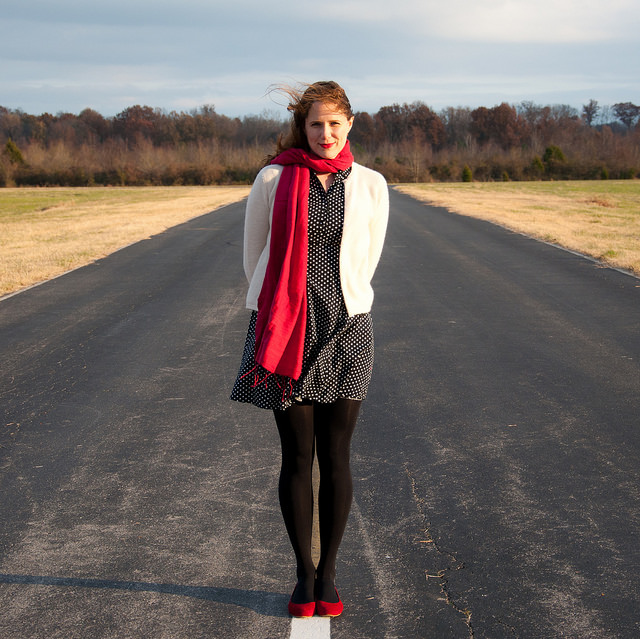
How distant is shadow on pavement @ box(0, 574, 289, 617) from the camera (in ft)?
9.99

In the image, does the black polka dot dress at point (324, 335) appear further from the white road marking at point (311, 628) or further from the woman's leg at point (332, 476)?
the white road marking at point (311, 628)

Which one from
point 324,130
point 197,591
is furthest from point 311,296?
point 197,591

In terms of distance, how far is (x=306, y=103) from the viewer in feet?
9.49

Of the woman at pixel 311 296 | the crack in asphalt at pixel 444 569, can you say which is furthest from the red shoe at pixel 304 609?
the crack in asphalt at pixel 444 569

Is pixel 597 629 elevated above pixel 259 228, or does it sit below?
below

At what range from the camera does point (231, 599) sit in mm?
3082

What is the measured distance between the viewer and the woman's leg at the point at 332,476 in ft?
9.62

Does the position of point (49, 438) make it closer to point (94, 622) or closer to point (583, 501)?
point (94, 622)

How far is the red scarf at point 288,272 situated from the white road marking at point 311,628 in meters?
0.98

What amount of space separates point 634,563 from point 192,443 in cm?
277

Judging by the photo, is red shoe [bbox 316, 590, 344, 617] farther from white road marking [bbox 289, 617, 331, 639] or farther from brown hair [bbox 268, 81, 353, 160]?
brown hair [bbox 268, 81, 353, 160]

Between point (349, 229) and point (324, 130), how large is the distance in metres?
0.38

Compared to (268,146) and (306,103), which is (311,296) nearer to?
(306,103)

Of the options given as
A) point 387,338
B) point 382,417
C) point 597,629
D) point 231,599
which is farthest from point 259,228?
point 387,338
